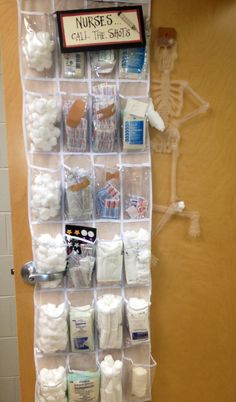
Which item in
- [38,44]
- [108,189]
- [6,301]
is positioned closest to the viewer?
[38,44]

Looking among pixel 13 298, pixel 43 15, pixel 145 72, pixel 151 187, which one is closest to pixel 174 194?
pixel 151 187

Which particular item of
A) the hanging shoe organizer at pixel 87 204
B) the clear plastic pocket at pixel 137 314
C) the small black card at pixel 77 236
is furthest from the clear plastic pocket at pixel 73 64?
the clear plastic pocket at pixel 137 314

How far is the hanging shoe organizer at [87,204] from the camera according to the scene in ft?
3.05

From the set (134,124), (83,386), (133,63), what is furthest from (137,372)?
(133,63)

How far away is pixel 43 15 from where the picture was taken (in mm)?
908

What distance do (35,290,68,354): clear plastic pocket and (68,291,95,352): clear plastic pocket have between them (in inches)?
0.8

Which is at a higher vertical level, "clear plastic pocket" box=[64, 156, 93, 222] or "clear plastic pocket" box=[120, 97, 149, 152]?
"clear plastic pocket" box=[120, 97, 149, 152]

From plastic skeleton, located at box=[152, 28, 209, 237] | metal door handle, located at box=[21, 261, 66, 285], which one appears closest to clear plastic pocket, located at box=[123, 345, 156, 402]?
metal door handle, located at box=[21, 261, 66, 285]

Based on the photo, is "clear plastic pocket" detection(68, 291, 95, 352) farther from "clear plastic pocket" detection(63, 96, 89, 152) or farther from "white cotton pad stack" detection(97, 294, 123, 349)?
"clear plastic pocket" detection(63, 96, 89, 152)

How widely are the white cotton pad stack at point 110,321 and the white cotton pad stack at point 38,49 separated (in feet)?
2.31

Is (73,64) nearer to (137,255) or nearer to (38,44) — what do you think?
(38,44)

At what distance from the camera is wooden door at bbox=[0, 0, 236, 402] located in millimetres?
968

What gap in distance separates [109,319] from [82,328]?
0.09 meters

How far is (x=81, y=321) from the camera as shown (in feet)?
3.35
